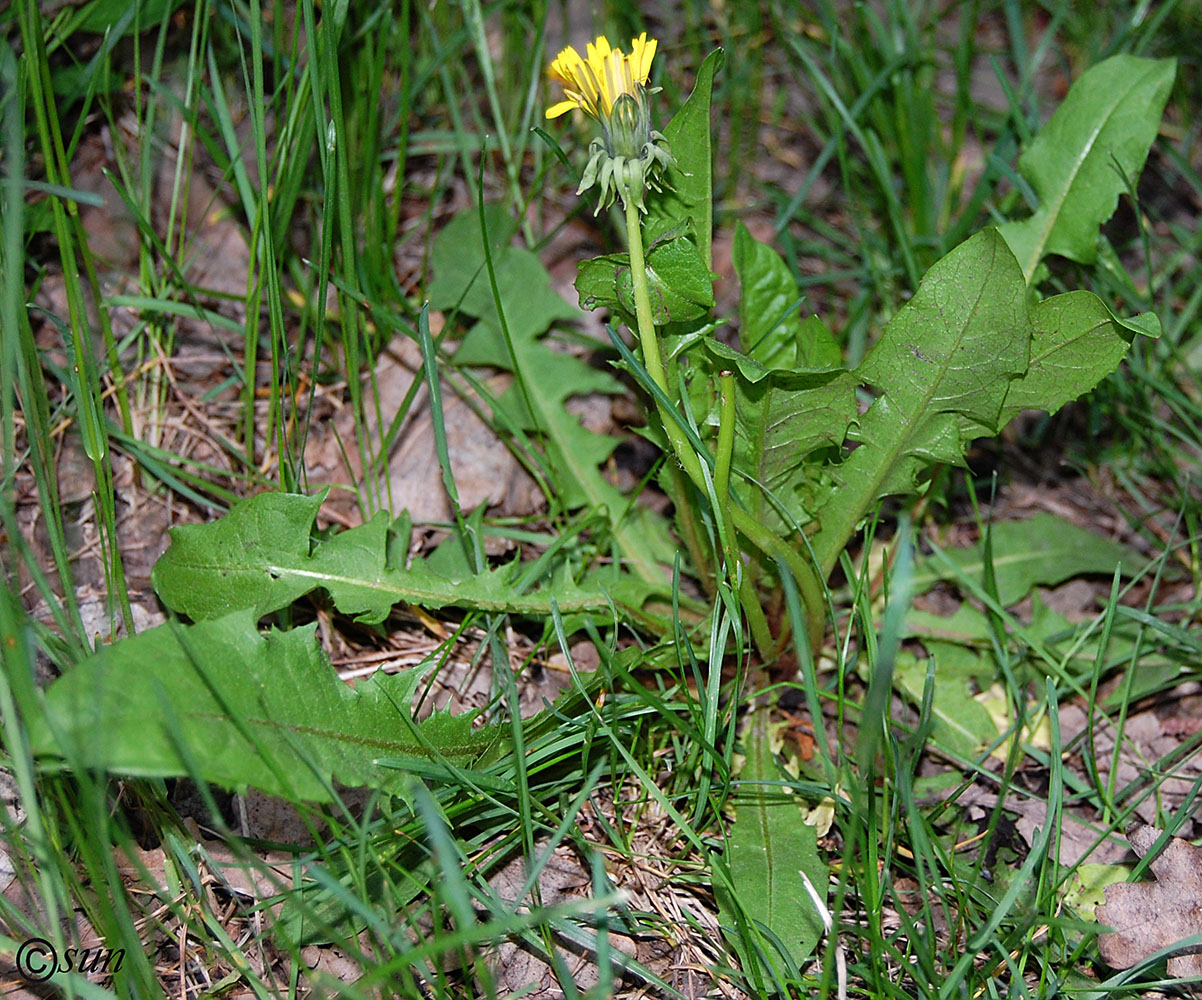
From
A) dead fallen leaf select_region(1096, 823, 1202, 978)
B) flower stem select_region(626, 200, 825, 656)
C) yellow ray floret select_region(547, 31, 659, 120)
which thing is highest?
yellow ray floret select_region(547, 31, 659, 120)

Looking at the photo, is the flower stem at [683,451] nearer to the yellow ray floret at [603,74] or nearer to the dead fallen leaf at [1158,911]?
the yellow ray floret at [603,74]

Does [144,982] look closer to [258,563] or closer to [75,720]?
[75,720]

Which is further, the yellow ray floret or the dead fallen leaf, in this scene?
the dead fallen leaf

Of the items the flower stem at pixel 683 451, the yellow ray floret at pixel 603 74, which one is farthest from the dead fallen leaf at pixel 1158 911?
the yellow ray floret at pixel 603 74

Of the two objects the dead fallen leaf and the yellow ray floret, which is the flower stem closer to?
the yellow ray floret

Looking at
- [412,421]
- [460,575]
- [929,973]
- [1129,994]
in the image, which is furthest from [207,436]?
[1129,994]

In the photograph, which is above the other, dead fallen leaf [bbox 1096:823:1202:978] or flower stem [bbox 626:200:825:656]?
flower stem [bbox 626:200:825:656]

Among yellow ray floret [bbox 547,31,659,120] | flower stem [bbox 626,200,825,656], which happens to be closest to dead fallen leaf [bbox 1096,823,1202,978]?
flower stem [bbox 626,200,825,656]
